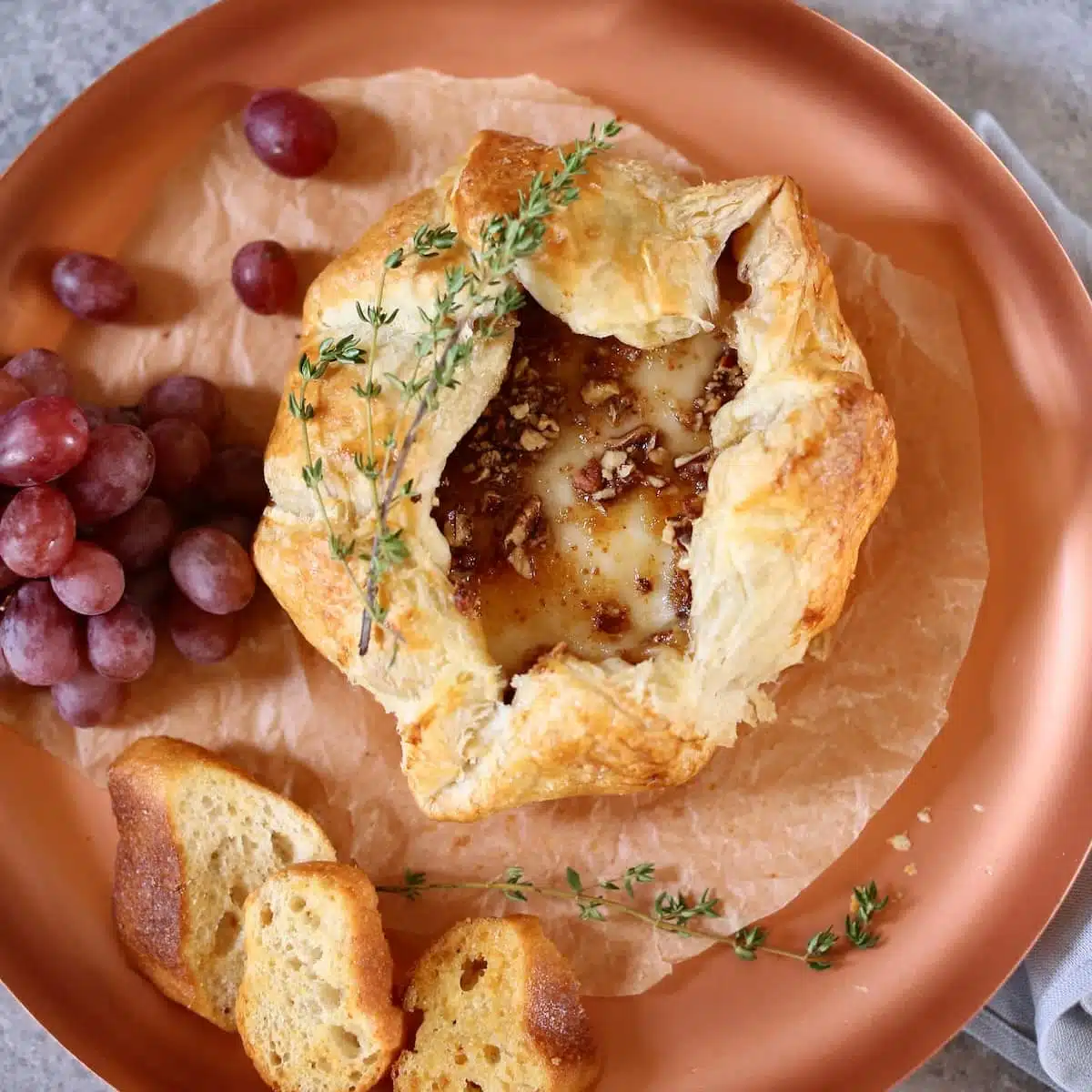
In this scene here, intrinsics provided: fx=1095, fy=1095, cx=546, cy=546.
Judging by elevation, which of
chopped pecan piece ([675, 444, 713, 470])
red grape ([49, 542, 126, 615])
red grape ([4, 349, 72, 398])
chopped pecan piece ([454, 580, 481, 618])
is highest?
chopped pecan piece ([675, 444, 713, 470])

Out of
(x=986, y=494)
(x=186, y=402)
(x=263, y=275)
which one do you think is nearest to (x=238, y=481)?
(x=186, y=402)

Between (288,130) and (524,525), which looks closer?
(524,525)

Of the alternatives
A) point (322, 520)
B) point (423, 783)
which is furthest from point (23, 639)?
point (423, 783)

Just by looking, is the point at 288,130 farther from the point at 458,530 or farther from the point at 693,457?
the point at 693,457

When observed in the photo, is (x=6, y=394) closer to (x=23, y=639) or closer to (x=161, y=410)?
(x=161, y=410)

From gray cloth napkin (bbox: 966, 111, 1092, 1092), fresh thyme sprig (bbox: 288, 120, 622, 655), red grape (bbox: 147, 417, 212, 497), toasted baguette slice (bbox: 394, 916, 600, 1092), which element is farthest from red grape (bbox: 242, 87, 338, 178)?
toasted baguette slice (bbox: 394, 916, 600, 1092)

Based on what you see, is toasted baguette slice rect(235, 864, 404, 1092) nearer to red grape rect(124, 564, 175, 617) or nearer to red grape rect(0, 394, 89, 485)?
red grape rect(124, 564, 175, 617)
